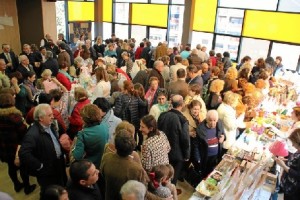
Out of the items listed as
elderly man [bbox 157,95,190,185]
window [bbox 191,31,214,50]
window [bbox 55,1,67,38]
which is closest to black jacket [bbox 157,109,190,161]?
elderly man [bbox 157,95,190,185]

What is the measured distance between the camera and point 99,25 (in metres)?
12.5

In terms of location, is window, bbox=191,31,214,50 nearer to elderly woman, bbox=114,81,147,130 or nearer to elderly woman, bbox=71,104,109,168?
elderly woman, bbox=114,81,147,130

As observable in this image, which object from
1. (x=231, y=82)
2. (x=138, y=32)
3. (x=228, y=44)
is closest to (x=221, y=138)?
(x=231, y=82)

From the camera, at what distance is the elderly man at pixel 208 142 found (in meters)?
3.44

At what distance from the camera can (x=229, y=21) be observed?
890cm

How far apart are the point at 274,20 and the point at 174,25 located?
372cm

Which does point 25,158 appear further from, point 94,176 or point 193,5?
point 193,5

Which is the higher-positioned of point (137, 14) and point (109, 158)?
point (137, 14)

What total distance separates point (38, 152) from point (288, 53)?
7661 millimetres

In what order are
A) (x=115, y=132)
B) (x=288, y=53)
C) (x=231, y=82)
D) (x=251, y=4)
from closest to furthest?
(x=115, y=132)
(x=231, y=82)
(x=288, y=53)
(x=251, y=4)

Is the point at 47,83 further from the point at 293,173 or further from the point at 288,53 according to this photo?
the point at 288,53

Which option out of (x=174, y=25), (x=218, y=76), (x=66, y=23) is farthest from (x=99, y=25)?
(x=218, y=76)

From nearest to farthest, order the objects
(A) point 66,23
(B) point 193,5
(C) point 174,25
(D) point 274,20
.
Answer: (D) point 274,20
(B) point 193,5
(C) point 174,25
(A) point 66,23

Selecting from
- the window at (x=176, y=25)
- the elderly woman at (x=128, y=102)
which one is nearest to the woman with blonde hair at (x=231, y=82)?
the elderly woman at (x=128, y=102)
